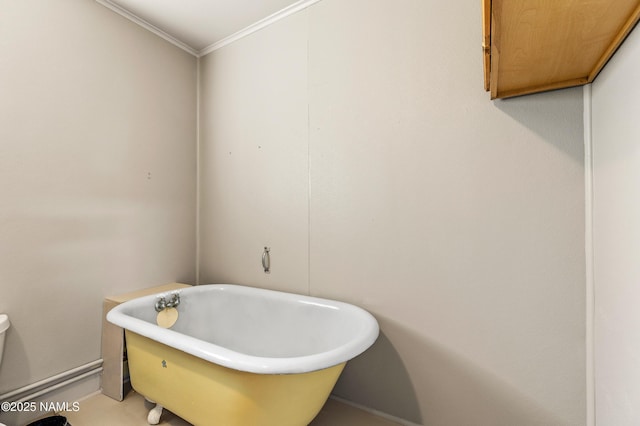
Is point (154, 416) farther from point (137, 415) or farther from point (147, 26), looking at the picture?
point (147, 26)

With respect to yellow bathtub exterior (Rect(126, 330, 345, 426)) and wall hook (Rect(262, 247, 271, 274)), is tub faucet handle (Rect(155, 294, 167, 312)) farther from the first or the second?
wall hook (Rect(262, 247, 271, 274))

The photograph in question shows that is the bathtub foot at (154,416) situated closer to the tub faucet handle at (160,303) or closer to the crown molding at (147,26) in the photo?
the tub faucet handle at (160,303)

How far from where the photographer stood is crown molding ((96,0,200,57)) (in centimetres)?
191

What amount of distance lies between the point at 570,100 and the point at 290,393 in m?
1.62

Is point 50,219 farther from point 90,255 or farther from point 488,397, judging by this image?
point 488,397

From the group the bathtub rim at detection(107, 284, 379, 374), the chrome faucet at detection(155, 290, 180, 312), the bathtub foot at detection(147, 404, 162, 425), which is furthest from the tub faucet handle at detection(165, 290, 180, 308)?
the bathtub foot at detection(147, 404, 162, 425)

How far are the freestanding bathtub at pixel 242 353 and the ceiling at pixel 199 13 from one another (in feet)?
6.07

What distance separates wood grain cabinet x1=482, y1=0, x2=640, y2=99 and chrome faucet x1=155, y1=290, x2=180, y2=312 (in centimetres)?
197

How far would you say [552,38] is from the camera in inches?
34.9

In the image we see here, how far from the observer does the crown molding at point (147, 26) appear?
1.91 m

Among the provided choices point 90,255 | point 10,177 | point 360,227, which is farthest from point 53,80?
point 360,227

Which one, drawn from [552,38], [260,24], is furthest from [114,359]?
[552,38]

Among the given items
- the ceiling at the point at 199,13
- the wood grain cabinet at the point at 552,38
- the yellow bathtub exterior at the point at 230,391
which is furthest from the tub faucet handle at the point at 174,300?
the wood grain cabinet at the point at 552,38

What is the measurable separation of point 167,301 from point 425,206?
1.60 m
